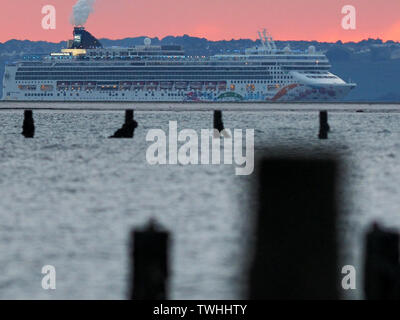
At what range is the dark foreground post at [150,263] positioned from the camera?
660 centimetres

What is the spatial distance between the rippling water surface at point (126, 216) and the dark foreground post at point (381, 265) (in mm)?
765

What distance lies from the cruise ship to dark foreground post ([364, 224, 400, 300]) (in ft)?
454

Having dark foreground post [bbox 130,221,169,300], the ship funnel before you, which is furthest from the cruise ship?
dark foreground post [bbox 130,221,169,300]

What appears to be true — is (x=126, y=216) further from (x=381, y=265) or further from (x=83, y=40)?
(x=83, y=40)

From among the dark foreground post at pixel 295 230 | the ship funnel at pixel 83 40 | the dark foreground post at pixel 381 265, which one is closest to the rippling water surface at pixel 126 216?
the dark foreground post at pixel 295 230

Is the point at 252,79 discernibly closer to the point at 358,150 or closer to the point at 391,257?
the point at 358,150

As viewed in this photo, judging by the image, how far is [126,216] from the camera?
18031 mm

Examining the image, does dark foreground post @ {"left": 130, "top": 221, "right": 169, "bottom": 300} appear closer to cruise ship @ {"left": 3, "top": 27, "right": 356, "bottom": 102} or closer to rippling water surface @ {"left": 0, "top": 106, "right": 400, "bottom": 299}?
rippling water surface @ {"left": 0, "top": 106, "right": 400, "bottom": 299}

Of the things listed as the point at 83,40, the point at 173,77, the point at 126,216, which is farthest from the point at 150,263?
the point at 83,40

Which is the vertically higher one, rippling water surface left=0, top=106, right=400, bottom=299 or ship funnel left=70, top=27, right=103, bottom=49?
ship funnel left=70, top=27, right=103, bottom=49

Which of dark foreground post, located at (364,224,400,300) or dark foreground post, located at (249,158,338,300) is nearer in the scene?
dark foreground post, located at (249,158,338,300)

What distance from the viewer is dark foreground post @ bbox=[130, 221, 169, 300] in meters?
6.60

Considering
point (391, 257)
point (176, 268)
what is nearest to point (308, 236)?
point (391, 257)
